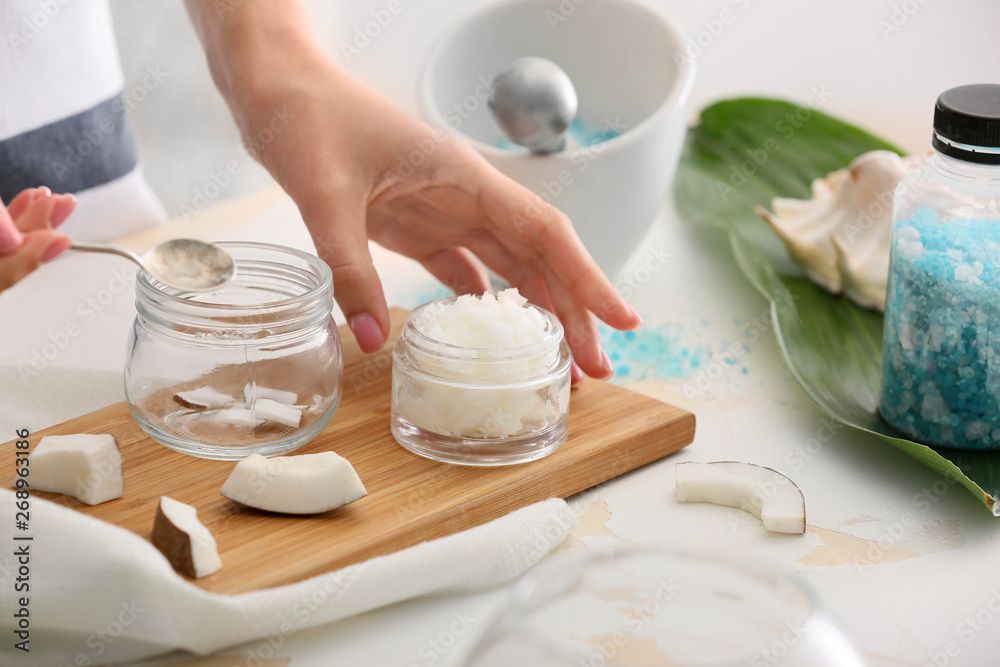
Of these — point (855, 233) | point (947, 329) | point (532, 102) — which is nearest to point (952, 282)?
point (947, 329)

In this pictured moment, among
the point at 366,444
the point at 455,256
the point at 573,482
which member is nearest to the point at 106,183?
the point at 455,256

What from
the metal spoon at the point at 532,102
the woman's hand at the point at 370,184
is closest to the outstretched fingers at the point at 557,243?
the woman's hand at the point at 370,184

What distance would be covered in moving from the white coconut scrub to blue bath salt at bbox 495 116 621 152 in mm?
458

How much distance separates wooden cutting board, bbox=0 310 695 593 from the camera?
70 centimetres

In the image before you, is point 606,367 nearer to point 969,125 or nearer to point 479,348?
point 479,348

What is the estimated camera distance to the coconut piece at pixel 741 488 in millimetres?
795

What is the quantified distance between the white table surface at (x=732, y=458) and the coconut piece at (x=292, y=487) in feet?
0.32

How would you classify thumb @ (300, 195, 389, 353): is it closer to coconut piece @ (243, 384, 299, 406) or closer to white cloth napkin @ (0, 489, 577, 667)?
coconut piece @ (243, 384, 299, 406)

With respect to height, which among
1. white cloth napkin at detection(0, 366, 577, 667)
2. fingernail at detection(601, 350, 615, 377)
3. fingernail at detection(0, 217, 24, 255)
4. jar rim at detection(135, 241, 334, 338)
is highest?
fingernail at detection(0, 217, 24, 255)

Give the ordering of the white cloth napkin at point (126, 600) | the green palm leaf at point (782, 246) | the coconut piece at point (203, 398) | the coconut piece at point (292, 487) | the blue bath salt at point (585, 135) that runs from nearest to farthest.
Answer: the white cloth napkin at point (126, 600), the coconut piece at point (292, 487), the coconut piece at point (203, 398), the green palm leaf at point (782, 246), the blue bath salt at point (585, 135)

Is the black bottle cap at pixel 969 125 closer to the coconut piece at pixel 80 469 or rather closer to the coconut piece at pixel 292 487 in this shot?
the coconut piece at pixel 292 487

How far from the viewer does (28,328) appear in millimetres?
1051

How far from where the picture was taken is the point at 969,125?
2.62 feet

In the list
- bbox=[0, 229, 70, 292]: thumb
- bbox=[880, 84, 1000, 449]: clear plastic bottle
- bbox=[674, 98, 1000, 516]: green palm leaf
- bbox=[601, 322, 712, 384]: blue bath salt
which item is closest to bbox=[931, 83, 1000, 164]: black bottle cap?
bbox=[880, 84, 1000, 449]: clear plastic bottle
